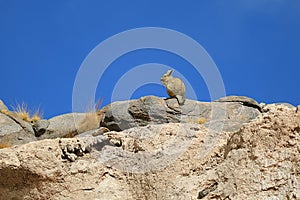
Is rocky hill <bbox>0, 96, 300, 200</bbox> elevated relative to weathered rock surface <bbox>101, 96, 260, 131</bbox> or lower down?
lower down

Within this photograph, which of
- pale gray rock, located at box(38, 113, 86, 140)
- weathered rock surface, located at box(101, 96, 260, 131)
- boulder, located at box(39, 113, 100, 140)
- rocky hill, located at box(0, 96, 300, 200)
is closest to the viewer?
rocky hill, located at box(0, 96, 300, 200)

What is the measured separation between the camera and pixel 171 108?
53.0 feet

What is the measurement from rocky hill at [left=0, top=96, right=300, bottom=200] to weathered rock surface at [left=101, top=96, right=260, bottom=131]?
434 inches

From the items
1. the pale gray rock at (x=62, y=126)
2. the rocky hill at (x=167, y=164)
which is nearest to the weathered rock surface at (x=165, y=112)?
the pale gray rock at (x=62, y=126)

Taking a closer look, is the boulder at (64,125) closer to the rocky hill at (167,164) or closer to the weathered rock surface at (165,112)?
the weathered rock surface at (165,112)

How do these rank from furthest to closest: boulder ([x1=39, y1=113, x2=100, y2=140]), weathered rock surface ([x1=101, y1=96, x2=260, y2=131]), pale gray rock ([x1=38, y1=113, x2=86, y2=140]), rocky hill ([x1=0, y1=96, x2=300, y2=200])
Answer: pale gray rock ([x1=38, y1=113, x2=86, y2=140])
boulder ([x1=39, y1=113, x2=100, y2=140])
weathered rock surface ([x1=101, y1=96, x2=260, y2=131])
rocky hill ([x1=0, y1=96, x2=300, y2=200])

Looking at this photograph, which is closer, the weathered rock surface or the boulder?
the weathered rock surface

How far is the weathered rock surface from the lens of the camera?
1556 centimetres

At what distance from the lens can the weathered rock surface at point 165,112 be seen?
1556cm

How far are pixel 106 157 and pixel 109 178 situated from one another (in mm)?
175

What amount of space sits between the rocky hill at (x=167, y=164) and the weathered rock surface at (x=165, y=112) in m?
11.0

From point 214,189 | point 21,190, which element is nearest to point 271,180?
point 214,189

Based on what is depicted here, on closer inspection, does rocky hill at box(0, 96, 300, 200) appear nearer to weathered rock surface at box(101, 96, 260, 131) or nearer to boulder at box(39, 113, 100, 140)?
weathered rock surface at box(101, 96, 260, 131)

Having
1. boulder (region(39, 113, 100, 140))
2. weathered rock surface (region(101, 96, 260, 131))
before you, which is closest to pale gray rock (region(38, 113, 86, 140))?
boulder (region(39, 113, 100, 140))
